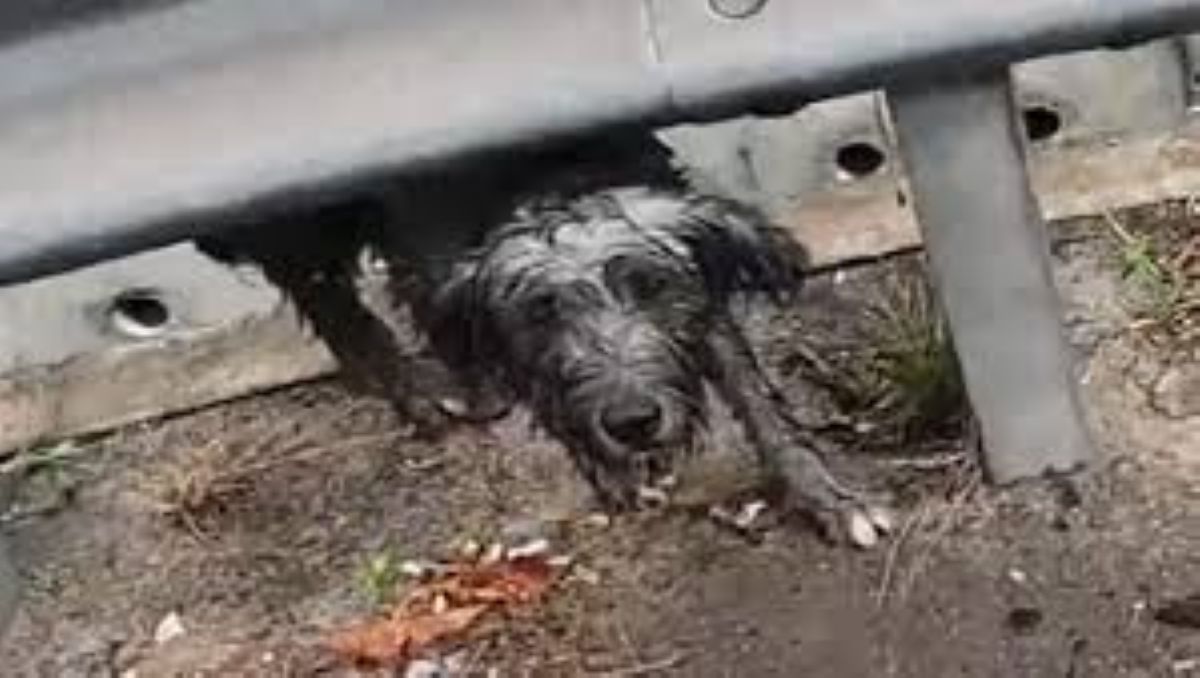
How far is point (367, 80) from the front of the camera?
2.65 meters

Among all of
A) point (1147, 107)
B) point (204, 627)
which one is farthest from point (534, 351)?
point (1147, 107)

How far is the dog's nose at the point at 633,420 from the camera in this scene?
418 centimetres

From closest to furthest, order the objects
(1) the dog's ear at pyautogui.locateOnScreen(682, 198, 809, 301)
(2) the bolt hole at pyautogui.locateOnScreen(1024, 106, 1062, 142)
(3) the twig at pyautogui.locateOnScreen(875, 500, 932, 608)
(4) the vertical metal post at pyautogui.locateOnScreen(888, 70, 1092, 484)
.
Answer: (4) the vertical metal post at pyautogui.locateOnScreen(888, 70, 1092, 484)
(3) the twig at pyautogui.locateOnScreen(875, 500, 932, 608)
(1) the dog's ear at pyautogui.locateOnScreen(682, 198, 809, 301)
(2) the bolt hole at pyautogui.locateOnScreen(1024, 106, 1062, 142)

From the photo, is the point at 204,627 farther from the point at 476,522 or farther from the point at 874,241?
the point at 874,241

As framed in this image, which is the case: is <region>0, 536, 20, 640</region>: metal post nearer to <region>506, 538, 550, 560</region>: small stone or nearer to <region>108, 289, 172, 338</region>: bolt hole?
<region>108, 289, 172, 338</region>: bolt hole

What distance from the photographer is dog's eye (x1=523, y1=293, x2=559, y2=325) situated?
14.0 feet

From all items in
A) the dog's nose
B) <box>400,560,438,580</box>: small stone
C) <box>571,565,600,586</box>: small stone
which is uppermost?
the dog's nose

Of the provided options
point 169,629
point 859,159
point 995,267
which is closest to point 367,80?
point 995,267

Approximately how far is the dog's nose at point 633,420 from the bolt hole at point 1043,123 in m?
1.09

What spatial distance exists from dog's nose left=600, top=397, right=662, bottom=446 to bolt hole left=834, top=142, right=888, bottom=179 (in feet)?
3.01

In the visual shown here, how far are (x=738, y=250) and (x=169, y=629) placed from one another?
3.38 feet

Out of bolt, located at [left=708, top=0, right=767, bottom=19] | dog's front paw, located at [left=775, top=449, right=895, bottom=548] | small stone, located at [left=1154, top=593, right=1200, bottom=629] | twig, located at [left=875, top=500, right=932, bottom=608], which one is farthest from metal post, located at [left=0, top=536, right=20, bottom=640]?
bolt, located at [left=708, top=0, right=767, bottom=19]

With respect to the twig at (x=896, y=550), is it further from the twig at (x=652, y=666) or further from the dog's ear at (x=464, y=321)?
the dog's ear at (x=464, y=321)

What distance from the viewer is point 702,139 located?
15.9 feet
